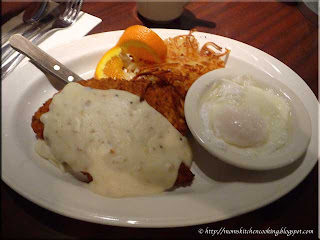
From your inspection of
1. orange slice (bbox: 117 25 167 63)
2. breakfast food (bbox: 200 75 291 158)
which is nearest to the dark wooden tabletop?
breakfast food (bbox: 200 75 291 158)

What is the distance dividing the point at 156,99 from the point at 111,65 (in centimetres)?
48

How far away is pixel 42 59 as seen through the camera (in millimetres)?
1515

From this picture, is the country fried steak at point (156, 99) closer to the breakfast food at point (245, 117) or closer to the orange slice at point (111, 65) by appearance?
the breakfast food at point (245, 117)

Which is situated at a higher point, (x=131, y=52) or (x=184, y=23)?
(x=131, y=52)

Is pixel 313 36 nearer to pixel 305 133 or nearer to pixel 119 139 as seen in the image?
pixel 305 133

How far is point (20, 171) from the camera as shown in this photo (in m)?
1.10

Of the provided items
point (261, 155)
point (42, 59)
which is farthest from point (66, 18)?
point (261, 155)

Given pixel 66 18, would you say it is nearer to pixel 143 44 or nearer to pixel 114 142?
pixel 143 44

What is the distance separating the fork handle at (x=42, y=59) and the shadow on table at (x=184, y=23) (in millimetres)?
919

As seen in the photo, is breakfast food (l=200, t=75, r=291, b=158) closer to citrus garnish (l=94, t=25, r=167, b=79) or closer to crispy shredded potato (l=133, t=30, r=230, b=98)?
crispy shredded potato (l=133, t=30, r=230, b=98)

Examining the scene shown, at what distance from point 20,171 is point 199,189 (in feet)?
2.48

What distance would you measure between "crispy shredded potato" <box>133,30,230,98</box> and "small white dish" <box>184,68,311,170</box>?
20 centimetres

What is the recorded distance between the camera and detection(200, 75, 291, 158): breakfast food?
1.20 metres

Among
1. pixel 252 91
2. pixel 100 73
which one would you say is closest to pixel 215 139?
pixel 252 91
